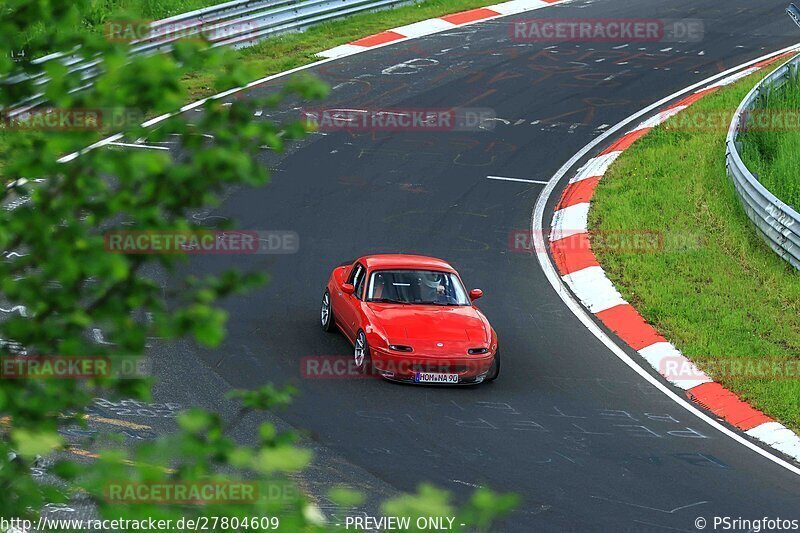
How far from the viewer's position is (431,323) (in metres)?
13.3

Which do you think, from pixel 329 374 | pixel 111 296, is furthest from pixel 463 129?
pixel 111 296

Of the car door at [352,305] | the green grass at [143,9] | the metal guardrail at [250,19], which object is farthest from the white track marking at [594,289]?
the green grass at [143,9]

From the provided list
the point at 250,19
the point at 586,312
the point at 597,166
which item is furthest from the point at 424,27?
the point at 586,312

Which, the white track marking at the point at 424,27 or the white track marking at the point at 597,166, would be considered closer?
the white track marking at the point at 597,166

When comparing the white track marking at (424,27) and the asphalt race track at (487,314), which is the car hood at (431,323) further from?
the white track marking at (424,27)

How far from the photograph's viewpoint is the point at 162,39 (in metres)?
22.6

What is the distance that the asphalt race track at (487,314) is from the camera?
10.5 meters

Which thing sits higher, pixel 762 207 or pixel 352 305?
pixel 352 305

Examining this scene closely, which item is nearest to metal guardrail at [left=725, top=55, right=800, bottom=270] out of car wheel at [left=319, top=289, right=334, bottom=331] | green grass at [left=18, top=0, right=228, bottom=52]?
car wheel at [left=319, top=289, right=334, bottom=331]

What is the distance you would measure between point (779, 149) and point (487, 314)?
279 inches

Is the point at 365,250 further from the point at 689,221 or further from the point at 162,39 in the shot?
the point at 162,39

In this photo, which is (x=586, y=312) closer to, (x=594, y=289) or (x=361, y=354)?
(x=594, y=289)

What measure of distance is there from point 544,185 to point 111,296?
1775cm

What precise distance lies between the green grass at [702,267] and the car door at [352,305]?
3902 millimetres
